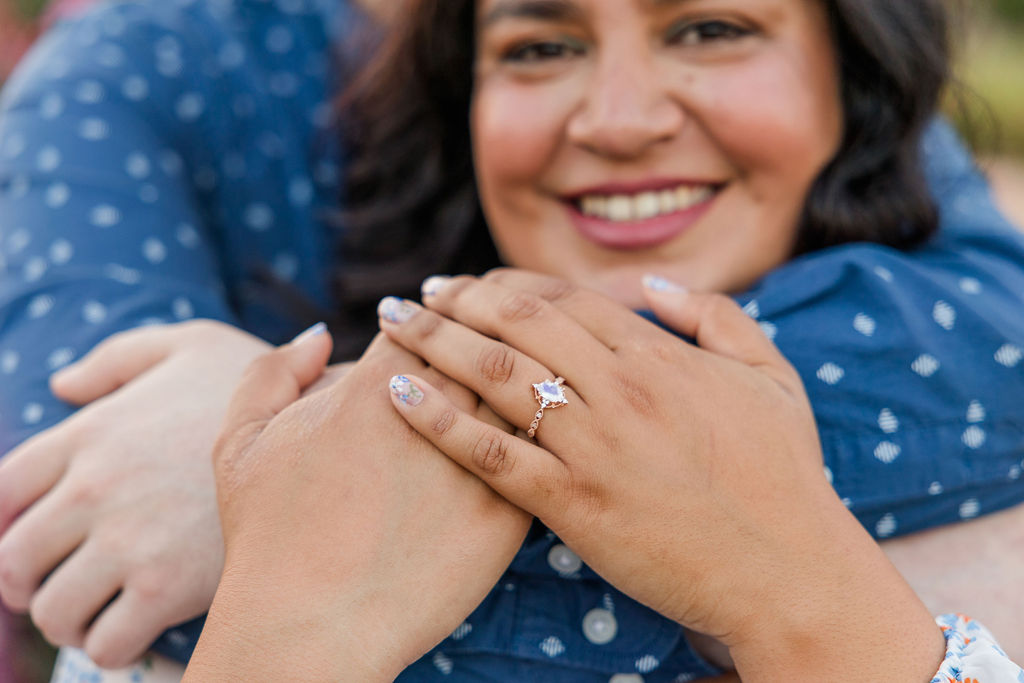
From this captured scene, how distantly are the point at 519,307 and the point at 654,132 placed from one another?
50 cm

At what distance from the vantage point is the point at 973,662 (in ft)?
3.40

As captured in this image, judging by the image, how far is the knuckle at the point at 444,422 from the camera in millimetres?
1057

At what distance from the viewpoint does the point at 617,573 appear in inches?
41.8

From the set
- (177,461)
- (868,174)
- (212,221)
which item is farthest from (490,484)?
(212,221)

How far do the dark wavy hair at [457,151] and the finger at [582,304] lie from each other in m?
0.69

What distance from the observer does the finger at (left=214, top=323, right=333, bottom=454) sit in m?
1.17

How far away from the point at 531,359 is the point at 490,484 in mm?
161

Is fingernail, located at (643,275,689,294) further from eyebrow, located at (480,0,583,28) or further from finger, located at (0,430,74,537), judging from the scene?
finger, located at (0,430,74,537)

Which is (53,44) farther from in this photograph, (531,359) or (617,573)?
(617,573)

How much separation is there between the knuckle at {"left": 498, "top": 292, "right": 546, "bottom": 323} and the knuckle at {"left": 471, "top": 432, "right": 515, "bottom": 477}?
0.18 m

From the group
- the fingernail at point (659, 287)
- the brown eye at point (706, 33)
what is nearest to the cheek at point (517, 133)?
the brown eye at point (706, 33)

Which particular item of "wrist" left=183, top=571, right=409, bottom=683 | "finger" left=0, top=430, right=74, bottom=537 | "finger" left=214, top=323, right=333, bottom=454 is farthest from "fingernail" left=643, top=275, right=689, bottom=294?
"finger" left=0, top=430, right=74, bottom=537

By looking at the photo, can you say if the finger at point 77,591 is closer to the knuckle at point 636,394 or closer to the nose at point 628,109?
the knuckle at point 636,394

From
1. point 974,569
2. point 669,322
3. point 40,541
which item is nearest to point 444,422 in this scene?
point 669,322
